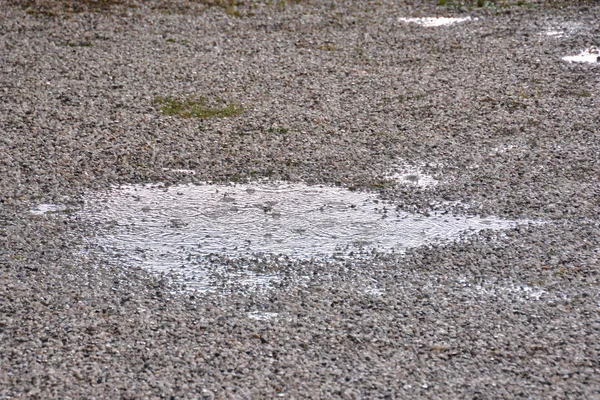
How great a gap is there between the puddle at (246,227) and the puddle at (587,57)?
3.29 m

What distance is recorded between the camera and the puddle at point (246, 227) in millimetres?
4648

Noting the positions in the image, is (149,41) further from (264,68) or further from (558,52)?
(558,52)

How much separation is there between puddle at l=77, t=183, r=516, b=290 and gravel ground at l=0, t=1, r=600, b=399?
12cm

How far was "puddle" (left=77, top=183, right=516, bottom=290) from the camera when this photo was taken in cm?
465

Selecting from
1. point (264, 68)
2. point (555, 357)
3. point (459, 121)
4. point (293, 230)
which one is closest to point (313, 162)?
point (293, 230)

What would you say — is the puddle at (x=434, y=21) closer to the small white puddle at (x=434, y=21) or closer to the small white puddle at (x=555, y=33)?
the small white puddle at (x=434, y=21)

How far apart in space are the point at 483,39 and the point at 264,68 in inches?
90.7

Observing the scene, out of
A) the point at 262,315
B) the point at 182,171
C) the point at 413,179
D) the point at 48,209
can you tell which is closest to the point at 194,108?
the point at 182,171

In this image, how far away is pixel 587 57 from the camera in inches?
303

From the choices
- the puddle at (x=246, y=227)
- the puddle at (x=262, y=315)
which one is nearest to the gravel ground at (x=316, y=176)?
the puddle at (x=262, y=315)

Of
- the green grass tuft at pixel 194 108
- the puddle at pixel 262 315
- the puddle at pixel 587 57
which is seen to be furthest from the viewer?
the puddle at pixel 587 57

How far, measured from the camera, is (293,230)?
5.00m

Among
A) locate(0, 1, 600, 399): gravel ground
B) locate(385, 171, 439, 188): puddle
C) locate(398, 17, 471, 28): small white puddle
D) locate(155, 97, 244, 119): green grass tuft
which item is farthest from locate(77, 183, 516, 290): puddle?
locate(398, 17, 471, 28): small white puddle

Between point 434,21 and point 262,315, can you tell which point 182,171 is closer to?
point 262,315
